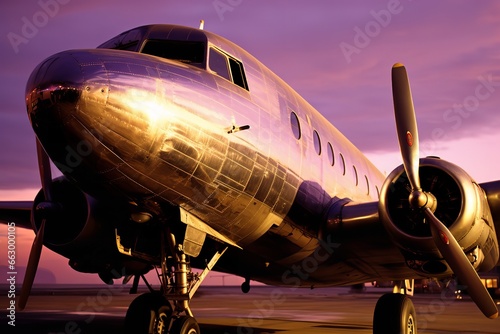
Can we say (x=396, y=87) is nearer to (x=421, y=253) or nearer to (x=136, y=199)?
(x=421, y=253)

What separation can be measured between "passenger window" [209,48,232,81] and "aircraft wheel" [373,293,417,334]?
16.1 ft

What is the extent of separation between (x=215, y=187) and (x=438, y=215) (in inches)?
133

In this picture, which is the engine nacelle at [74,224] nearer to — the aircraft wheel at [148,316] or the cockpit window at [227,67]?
the aircraft wheel at [148,316]

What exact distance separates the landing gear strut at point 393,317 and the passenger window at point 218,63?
4899 millimetres

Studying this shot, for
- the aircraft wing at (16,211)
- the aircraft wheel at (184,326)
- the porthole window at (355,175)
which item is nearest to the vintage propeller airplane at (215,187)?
Result: the aircraft wheel at (184,326)

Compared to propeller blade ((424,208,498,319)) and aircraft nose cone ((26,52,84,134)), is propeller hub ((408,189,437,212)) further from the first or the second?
aircraft nose cone ((26,52,84,134))

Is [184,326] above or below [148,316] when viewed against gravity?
above

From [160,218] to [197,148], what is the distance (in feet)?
4.18

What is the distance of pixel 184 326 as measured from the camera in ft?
24.2

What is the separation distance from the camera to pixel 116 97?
6.30 m

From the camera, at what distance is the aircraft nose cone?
6062mm

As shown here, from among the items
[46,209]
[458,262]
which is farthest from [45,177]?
[458,262]

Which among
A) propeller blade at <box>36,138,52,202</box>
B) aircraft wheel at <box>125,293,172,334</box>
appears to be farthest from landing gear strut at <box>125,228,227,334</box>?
propeller blade at <box>36,138,52,202</box>

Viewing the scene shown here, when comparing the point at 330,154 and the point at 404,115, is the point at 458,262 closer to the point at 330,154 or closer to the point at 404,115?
the point at 404,115
